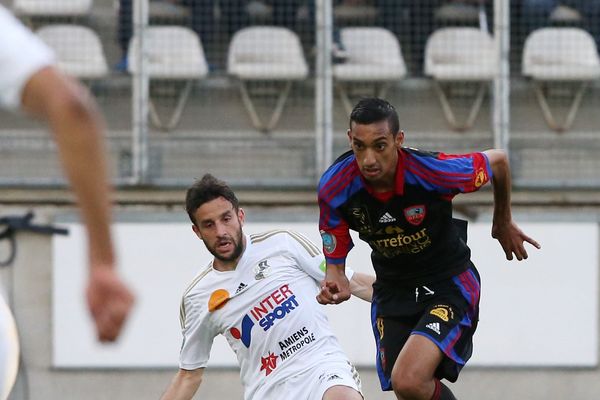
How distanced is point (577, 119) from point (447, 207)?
4.98m

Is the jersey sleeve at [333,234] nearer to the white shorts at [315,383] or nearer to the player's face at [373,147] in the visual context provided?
the player's face at [373,147]

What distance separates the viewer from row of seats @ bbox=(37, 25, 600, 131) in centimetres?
1031

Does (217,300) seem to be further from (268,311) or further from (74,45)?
(74,45)

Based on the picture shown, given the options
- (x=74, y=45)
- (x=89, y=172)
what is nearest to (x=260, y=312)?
(x=89, y=172)

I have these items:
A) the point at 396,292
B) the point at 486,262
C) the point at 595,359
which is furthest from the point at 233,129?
the point at 396,292

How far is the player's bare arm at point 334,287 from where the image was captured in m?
5.67

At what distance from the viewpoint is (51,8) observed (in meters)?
10.3

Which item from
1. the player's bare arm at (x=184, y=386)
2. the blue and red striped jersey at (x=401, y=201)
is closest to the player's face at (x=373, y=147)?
the blue and red striped jersey at (x=401, y=201)

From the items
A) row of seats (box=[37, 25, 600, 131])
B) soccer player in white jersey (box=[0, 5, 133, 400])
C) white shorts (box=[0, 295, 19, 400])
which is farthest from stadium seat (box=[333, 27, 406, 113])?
soccer player in white jersey (box=[0, 5, 133, 400])

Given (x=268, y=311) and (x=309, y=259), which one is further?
(x=309, y=259)

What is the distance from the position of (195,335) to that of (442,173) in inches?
61.4

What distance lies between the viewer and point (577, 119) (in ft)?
34.7

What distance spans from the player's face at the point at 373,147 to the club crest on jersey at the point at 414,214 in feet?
0.97

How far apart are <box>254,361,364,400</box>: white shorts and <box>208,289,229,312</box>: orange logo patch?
1.58 ft
